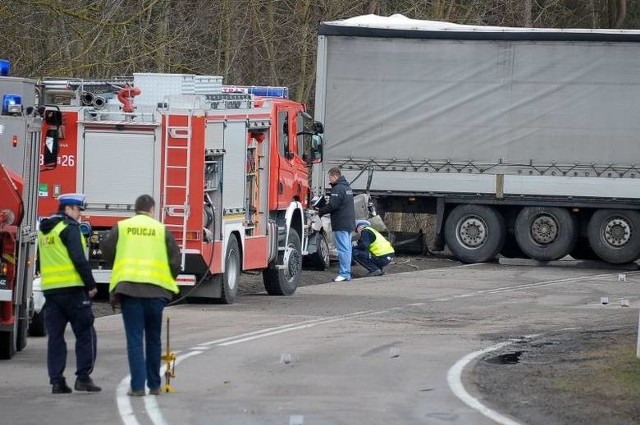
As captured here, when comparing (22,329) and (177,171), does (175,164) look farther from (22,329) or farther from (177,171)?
(22,329)

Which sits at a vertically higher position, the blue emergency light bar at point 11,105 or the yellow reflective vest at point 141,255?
the blue emergency light bar at point 11,105

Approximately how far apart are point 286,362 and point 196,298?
280 inches

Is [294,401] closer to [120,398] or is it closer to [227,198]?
[120,398]

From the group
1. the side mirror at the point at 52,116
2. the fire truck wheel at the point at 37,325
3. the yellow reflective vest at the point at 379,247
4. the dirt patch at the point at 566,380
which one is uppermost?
the side mirror at the point at 52,116

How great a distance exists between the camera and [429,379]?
12625 millimetres

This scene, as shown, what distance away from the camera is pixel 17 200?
13391mm

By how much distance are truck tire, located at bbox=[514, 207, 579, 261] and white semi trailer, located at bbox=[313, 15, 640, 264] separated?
0.02 metres

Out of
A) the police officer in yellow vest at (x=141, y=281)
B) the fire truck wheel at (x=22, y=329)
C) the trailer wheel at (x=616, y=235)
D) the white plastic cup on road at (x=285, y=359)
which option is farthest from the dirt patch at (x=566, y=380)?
the trailer wheel at (x=616, y=235)

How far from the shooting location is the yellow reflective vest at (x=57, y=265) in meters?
11.7

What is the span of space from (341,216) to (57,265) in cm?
1320

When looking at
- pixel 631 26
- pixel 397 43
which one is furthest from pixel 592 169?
pixel 631 26

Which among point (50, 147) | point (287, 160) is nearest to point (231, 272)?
point (287, 160)

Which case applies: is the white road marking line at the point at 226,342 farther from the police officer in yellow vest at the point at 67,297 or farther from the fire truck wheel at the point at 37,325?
the fire truck wheel at the point at 37,325

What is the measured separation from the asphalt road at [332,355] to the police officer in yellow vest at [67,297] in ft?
0.78
